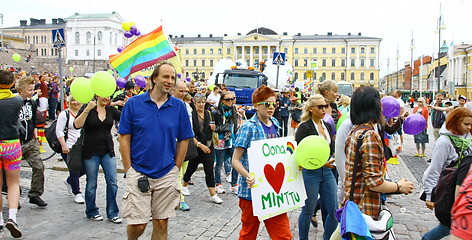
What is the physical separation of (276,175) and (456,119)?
1.93m

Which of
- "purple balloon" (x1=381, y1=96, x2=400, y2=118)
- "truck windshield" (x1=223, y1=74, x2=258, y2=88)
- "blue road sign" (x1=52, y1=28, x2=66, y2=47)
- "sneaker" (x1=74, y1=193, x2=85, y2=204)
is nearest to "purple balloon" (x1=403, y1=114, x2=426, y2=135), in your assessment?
"purple balloon" (x1=381, y1=96, x2=400, y2=118)

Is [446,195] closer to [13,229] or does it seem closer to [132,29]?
[13,229]

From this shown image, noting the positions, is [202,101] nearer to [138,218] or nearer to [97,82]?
[97,82]

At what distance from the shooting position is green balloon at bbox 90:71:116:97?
560 cm

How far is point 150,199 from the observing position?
407cm

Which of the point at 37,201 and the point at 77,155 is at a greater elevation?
the point at 77,155

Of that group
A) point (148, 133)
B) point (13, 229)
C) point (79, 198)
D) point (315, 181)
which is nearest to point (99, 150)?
point (13, 229)

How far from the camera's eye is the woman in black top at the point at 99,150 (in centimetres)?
604

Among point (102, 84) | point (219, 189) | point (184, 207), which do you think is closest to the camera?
point (102, 84)

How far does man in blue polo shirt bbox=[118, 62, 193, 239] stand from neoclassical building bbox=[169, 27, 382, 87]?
118850mm

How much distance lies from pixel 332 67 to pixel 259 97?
408 feet

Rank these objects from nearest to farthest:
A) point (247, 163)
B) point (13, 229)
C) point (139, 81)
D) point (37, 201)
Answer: point (247, 163) → point (13, 229) → point (37, 201) → point (139, 81)

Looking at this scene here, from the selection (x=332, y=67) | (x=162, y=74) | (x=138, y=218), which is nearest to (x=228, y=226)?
(x=138, y=218)

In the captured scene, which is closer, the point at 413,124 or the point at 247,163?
the point at 247,163
